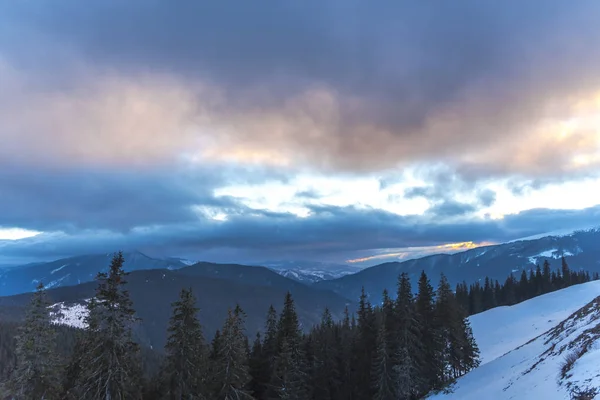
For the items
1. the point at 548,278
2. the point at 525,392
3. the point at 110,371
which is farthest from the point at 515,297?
the point at 110,371

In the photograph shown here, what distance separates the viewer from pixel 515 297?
123m

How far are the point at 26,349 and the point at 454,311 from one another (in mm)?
44982

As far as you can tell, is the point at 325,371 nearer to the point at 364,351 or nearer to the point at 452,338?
the point at 364,351

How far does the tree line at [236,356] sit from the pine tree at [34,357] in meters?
0.07

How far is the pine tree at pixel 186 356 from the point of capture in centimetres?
3094

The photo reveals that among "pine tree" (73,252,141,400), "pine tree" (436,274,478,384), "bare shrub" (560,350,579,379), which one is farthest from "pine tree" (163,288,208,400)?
"pine tree" (436,274,478,384)

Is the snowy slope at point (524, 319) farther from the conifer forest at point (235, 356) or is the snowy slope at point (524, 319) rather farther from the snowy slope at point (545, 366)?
the conifer forest at point (235, 356)

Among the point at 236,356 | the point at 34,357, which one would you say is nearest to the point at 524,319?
the point at 236,356

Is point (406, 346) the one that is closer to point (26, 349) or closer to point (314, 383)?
point (314, 383)

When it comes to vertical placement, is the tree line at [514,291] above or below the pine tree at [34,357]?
below

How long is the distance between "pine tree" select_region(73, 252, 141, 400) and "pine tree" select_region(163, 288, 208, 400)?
7326 millimetres

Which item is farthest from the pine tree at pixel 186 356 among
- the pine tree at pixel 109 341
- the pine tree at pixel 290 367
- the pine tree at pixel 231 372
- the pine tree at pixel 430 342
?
the pine tree at pixel 430 342

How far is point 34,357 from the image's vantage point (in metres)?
28.5

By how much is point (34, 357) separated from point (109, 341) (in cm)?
990
